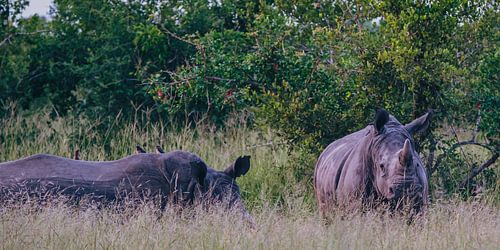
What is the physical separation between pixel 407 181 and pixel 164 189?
2169 mm

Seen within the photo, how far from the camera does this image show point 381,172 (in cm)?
736

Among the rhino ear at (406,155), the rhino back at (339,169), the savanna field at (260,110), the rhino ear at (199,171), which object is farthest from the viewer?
the rhino ear at (199,171)

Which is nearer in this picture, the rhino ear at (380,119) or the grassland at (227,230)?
the grassland at (227,230)

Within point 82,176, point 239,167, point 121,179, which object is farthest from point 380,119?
point 82,176

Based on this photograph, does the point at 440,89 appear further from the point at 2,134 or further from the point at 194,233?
the point at 2,134

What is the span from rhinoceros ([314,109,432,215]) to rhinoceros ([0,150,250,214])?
86cm

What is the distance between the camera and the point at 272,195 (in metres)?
10.4

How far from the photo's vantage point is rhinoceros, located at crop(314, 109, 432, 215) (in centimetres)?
714

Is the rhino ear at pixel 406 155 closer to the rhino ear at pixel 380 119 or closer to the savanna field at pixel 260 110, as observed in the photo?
the savanna field at pixel 260 110

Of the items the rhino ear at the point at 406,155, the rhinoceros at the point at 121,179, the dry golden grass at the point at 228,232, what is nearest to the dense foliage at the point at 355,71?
the rhinoceros at the point at 121,179

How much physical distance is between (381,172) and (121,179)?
7.25 feet

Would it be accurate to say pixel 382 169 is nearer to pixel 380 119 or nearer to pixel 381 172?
pixel 381 172

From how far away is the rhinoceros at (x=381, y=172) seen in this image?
23.4ft

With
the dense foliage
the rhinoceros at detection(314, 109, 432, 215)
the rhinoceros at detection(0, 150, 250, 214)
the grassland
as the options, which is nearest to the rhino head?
the rhinoceros at detection(314, 109, 432, 215)
